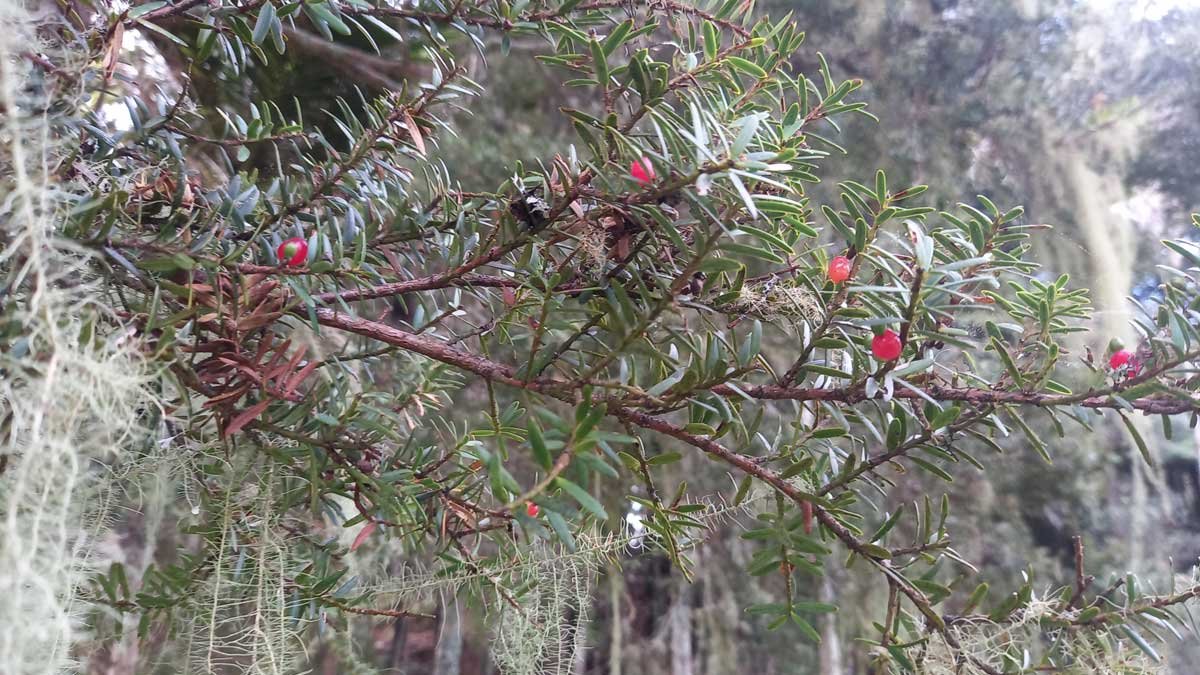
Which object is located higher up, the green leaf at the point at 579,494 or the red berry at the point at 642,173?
the red berry at the point at 642,173

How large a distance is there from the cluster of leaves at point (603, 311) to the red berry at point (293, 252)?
1 cm

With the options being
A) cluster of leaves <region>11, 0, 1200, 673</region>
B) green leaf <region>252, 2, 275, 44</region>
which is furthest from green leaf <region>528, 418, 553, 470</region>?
green leaf <region>252, 2, 275, 44</region>

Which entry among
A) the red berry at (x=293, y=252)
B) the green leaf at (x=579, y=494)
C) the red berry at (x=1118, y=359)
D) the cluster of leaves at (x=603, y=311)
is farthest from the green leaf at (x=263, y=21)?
the red berry at (x=1118, y=359)

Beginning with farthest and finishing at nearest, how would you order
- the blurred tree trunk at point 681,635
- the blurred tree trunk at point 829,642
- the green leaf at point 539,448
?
the blurred tree trunk at point 681,635 < the blurred tree trunk at point 829,642 < the green leaf at point 539,448

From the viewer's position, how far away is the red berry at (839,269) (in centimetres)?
54

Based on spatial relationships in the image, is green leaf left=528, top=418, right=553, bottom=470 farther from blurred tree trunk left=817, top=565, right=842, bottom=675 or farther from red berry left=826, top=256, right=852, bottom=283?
blurred tree trunk left=817, top=565, right=842, bottom=675

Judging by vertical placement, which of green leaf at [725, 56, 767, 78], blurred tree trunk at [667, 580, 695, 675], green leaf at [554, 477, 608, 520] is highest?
green leaf at [725, 56, 767, 78]

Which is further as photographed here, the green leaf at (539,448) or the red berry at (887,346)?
the red berry at (887,346)

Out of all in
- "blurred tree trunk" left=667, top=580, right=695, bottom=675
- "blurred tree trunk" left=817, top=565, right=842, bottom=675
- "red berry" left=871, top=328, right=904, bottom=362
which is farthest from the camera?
"blurred tree trunk" left=667, top=580, right=695, bottom=675

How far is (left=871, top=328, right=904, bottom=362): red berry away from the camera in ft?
1.57

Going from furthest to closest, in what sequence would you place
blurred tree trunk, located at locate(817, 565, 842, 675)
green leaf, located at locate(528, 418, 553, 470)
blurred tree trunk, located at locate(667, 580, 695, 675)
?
1. blurred tree trunk, located at locate(667, 580, 695, 675)
2. blurred tree trunk, located at locate(817, 565, 842, 675)
3. green leaf, located at locate(528, 418, 553, 470)

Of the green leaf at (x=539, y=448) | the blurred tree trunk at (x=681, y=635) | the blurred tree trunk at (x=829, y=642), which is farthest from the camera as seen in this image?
the blurred tree trunk at (x=681, y=635)

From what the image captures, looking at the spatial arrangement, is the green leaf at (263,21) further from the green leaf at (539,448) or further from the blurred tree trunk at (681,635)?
the blurred tree trunk at (681,635)

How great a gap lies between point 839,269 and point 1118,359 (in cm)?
22
